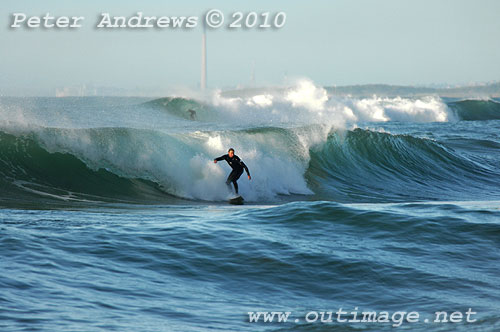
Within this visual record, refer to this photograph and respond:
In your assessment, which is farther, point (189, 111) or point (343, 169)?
point (189, 111)

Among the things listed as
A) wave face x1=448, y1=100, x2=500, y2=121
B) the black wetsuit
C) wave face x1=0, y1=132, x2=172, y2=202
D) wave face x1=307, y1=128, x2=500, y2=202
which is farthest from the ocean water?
wave face x1=448, y1=100, x2=500, y2=121

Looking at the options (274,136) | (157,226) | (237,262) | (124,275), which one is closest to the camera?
(124,275)

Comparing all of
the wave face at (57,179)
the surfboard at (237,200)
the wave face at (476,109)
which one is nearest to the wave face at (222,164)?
the wave face at (57,179)

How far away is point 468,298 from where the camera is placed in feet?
21.4

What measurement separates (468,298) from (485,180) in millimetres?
15389

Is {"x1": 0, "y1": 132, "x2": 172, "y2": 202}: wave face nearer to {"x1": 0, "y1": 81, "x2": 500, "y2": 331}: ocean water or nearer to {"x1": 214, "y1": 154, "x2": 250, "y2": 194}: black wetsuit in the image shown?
{"x1": 0, "y1": 81, "x2": 500, "y2": 331}: ocean water

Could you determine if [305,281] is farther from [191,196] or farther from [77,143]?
[77,143]

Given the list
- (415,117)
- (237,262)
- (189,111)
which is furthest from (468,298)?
(415,117)

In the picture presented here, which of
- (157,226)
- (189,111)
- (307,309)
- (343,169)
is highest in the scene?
(189,111)

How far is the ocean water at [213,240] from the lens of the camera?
19.3ft

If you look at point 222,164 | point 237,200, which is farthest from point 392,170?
point 237,200

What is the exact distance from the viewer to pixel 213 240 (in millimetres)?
8375

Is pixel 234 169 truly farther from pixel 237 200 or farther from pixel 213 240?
pixel 213 240

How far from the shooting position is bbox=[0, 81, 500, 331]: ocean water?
5875 millimetres
